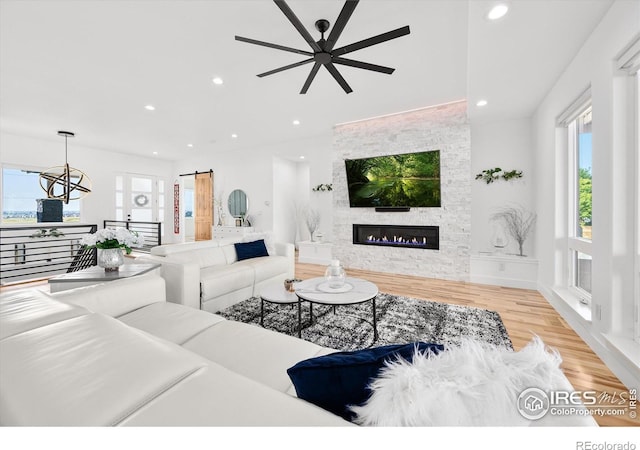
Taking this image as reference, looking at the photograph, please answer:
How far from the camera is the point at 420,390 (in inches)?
22.7

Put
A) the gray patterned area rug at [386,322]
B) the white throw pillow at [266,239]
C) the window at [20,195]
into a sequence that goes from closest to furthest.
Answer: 1. the gray patterned area rug at [386,322]
2. the white throw pillow at [266,239]
3. the window at [20,195]

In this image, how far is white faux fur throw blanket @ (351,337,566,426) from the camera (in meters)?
0.54

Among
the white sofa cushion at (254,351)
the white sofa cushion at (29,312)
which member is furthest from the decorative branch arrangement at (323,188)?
the white sofa cushion at (29,312)

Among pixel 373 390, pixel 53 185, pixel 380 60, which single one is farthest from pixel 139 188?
pixel 373 390

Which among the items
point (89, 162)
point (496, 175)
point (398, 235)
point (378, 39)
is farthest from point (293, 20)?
point (89, 162)

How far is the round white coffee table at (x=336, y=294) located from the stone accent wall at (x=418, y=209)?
8.10 ft

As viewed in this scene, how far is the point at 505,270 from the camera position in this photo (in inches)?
156

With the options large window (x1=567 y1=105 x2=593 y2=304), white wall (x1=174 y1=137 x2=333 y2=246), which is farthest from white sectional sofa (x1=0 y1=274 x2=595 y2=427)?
white wall (x1=174 y1=137 x2=333 y2=246)

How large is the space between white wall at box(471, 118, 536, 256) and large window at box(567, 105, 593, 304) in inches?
42.4

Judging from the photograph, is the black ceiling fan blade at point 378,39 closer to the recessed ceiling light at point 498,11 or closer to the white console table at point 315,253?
the recessed ceiling light at point 498,11

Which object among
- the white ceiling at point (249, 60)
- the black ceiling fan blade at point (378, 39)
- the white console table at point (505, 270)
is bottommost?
the white console table at point (505, 270)

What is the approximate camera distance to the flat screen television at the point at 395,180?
4.52 m

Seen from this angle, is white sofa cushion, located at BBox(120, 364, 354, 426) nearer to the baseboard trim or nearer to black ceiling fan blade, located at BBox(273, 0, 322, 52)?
black ceiling fan blade, located at BBox(273, 0, 322, 52)

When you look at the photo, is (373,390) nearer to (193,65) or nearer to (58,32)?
(193,65)
